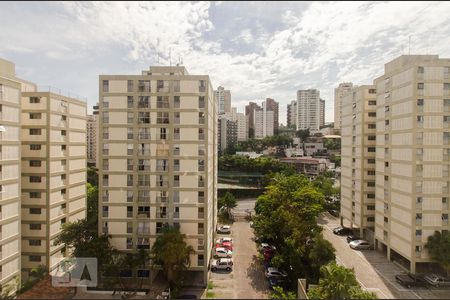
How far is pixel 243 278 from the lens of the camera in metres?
23.5

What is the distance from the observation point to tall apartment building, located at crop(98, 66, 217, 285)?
22.7 meters

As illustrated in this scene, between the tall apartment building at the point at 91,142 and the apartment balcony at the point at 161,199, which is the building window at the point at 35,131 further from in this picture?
the tall apartment building at the point at 91,142

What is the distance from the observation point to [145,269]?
22766 millimetres

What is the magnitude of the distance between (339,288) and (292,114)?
391 ft

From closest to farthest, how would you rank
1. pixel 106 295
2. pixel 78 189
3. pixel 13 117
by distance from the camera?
pixel 106 295, pixel 13 117, pixel 78 189

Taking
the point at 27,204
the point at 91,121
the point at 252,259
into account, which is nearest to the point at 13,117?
the point at 27,204

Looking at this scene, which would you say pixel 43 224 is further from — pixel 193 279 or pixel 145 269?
pixel 193 279

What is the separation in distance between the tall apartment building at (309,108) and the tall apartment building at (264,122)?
1458 cm

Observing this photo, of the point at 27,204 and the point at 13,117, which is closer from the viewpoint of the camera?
the point at 13,117

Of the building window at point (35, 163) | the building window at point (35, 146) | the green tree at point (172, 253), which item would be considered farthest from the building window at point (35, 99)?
the green tree at point (172, 253)

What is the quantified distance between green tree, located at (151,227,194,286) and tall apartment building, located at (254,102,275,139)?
98.3 meters

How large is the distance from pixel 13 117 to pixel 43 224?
35.8 ft

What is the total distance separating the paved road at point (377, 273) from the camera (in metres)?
20.6

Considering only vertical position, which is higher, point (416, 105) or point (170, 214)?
point (416, 105)
